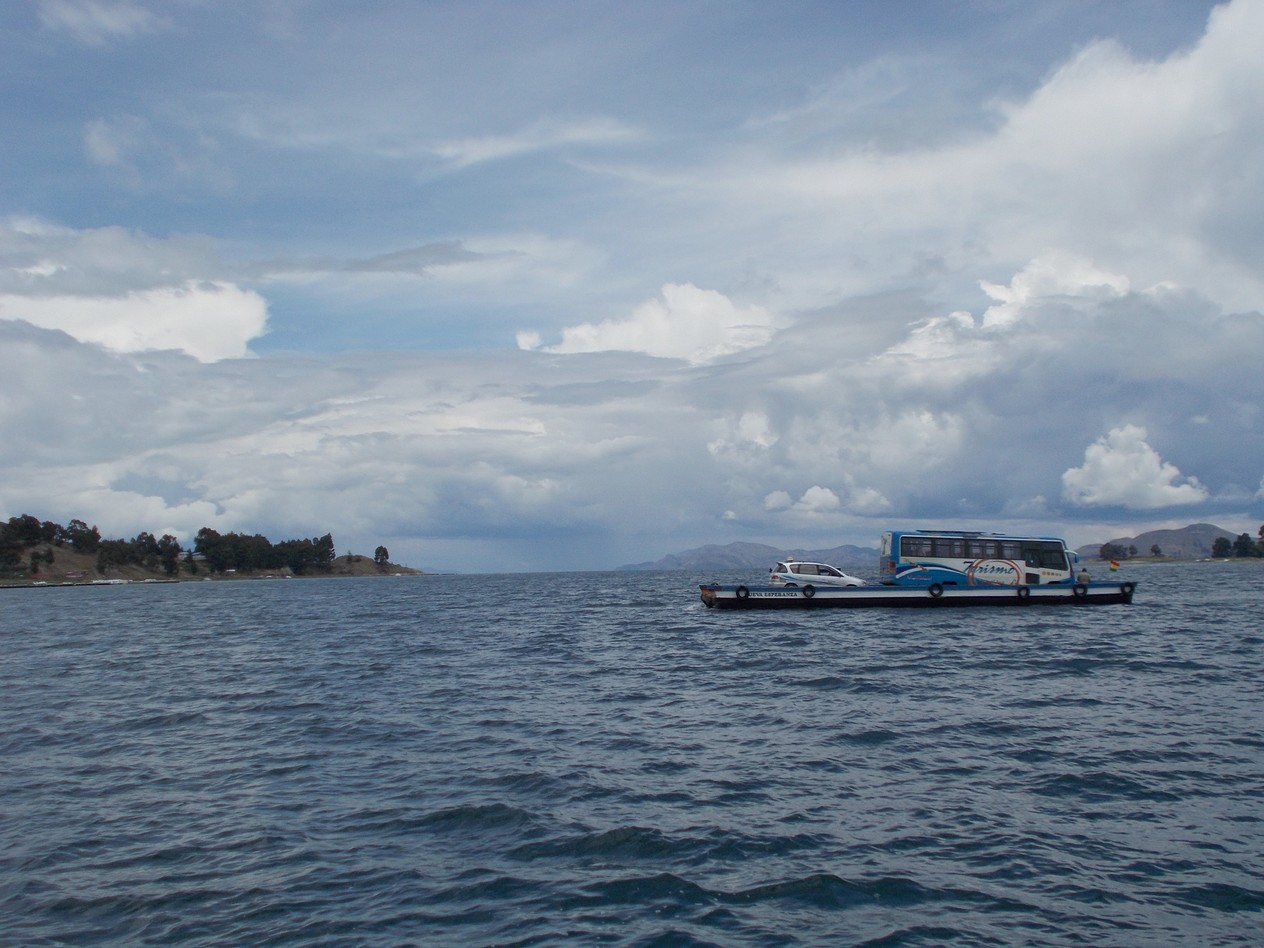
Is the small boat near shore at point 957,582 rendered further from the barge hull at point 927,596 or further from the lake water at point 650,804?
the lake water at point 650,804

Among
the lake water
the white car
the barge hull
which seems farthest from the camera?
the white car

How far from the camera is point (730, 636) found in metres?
48.1

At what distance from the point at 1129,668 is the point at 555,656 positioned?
21.8 meters

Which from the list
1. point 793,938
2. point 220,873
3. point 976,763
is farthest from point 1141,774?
point 220,873

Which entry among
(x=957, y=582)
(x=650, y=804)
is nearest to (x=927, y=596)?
(x=957, y=582)

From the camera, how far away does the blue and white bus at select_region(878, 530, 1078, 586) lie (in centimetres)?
6378

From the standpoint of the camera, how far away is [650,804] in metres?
16.7

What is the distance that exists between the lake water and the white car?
30891mm

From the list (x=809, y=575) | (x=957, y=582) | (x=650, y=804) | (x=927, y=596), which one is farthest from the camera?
(x=809, y=575)

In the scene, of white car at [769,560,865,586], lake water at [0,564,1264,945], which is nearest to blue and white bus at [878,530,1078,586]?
white car at [769,560,865,586]

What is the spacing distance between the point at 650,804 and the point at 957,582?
51718 mm

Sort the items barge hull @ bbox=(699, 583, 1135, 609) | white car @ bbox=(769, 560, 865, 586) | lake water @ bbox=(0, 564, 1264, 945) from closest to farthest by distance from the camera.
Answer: lake water @ bbox=(0, 564, 1264, 945), barge hull @ bbox=(699, 583, 1135, 609), white car @ bbox=(769, 560, 865, 586)

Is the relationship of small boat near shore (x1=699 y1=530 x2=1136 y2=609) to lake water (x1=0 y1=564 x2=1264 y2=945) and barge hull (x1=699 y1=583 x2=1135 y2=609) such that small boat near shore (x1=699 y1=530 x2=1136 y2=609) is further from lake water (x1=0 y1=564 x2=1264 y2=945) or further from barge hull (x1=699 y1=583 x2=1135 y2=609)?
lake water (x1=0 y1=564 x2=1264 y2=945)

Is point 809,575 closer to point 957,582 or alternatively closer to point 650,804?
point 957,582
